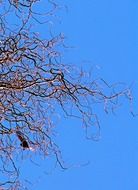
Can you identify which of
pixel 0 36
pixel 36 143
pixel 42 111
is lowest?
pixel 36 143

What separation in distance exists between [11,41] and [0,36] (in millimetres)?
125

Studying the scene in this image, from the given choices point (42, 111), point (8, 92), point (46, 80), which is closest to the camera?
point (46, 80)

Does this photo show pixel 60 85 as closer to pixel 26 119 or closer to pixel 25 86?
pixel 25 86

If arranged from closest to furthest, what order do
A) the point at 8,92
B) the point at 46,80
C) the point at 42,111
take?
the point at 46,80 → the point at 8,92 → the point at 42,111

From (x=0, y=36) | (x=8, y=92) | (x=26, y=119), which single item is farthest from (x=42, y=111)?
(x=0, y=36)

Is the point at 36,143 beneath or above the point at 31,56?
beneath

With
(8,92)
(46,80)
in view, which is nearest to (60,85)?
(46,80)

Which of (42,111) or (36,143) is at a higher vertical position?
(42,111)

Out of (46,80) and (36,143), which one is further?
(36,143)

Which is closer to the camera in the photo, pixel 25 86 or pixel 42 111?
pixel 25 86

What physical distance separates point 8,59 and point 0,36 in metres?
0.27

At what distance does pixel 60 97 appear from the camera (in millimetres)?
3439

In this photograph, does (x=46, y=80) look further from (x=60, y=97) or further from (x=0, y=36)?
(x=0, y=36)

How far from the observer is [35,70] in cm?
342
